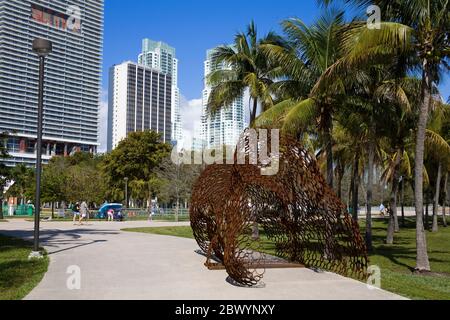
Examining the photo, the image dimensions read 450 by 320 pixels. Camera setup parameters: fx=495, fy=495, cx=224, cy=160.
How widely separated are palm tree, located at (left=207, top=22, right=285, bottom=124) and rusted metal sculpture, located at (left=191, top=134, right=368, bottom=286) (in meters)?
8.97

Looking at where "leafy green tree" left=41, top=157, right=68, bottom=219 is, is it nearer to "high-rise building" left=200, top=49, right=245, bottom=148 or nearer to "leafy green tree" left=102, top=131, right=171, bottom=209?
"high-rise building" left=200, top=49, right=245, bottom=148

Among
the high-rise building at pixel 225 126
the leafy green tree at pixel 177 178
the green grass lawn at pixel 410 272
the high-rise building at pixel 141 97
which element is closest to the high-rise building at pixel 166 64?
the high-rise building at pixel 141 97

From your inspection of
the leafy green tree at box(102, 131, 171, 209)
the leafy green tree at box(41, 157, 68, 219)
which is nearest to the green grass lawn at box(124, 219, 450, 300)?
the leafy green tree at box(41, 157, 68, 219)

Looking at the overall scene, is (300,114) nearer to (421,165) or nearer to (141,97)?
(421,165)

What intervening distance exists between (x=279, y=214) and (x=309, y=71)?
226 inches

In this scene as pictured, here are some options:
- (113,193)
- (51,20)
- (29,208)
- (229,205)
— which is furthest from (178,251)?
(51,20)

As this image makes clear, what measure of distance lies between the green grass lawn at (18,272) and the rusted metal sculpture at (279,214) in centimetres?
356

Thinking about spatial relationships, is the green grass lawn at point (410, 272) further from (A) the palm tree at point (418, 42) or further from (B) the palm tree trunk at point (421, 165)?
(A) the palm tree at point (418, 42)

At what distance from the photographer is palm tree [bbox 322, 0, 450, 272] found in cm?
1154

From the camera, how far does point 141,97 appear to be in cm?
9444
